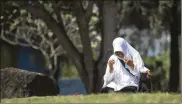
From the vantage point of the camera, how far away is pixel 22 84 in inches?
430

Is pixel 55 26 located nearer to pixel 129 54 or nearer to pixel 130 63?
pixel 129 54

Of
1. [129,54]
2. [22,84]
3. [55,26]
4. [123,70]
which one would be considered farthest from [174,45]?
[123,70]

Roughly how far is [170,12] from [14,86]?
481 inches

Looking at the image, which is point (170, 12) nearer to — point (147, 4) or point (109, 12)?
point (147, 4)

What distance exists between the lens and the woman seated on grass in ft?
29.4

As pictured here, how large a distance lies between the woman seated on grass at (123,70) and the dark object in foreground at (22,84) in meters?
2.50

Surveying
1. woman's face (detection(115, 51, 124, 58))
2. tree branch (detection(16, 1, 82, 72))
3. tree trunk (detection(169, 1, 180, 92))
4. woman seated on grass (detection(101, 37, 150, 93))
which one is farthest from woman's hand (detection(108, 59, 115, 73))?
tree trunk (detection(169, 1, 180, 92))

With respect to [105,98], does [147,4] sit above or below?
above

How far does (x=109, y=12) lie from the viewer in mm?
15008

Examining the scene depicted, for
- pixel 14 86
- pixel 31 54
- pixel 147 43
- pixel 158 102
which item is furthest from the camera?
pixel 147 43

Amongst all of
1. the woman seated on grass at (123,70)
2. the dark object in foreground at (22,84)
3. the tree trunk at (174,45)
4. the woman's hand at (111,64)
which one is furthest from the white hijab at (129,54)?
the tree trunk at (174,45)

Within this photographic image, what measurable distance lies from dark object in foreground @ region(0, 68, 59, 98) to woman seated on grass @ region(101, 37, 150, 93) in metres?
2.50

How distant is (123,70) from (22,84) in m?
2.83

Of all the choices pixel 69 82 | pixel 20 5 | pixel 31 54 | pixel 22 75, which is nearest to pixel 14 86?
pixel 22 75
